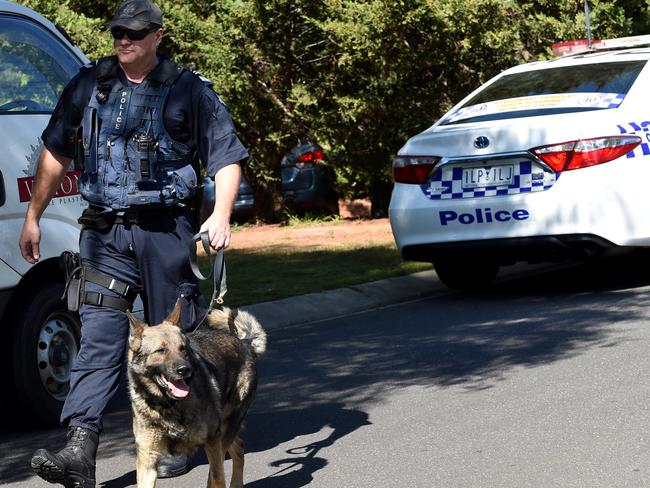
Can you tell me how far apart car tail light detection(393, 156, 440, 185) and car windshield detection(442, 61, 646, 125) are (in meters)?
0.53

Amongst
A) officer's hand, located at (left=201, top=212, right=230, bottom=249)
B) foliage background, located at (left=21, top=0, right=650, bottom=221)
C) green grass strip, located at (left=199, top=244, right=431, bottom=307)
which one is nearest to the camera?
officer's hand, located at (left=201, top=212, right=230, bottom=249)

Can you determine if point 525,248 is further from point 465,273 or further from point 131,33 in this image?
point 131,33

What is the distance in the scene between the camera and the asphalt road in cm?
514

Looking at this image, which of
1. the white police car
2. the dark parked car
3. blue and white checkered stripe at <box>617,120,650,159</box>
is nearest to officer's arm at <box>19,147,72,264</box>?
the white police car

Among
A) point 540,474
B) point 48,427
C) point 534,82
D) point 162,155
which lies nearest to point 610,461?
point 540,474

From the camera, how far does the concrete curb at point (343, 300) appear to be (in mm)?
8912

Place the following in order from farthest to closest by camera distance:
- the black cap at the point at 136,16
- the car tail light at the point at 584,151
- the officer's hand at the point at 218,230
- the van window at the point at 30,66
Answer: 1. the car tail light at the point at 584,151
2. the van window at the point at 30,66
3. the black cap at the point at 136,16
4. the officer's hand at the point at 218,230

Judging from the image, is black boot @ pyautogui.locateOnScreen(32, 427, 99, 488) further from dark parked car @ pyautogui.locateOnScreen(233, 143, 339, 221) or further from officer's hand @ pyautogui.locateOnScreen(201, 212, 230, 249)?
dark parked car @ pyautogui.locateOnScreen(233, 143, 339, 221)

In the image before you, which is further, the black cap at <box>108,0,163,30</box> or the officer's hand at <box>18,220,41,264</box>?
the officer's hand at <box>18,220,41,264</box>

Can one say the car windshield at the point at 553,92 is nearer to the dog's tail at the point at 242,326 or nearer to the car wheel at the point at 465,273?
the car wheel at the point at 465,273

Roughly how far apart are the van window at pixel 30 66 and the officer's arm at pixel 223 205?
5.37ft

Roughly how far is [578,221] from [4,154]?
426 cm

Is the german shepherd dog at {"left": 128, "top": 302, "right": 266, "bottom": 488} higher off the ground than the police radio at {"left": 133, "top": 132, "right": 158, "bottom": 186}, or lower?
lower

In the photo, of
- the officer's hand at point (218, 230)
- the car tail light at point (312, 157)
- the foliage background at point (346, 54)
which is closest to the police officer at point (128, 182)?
the officer's hand at point (218, 230)
